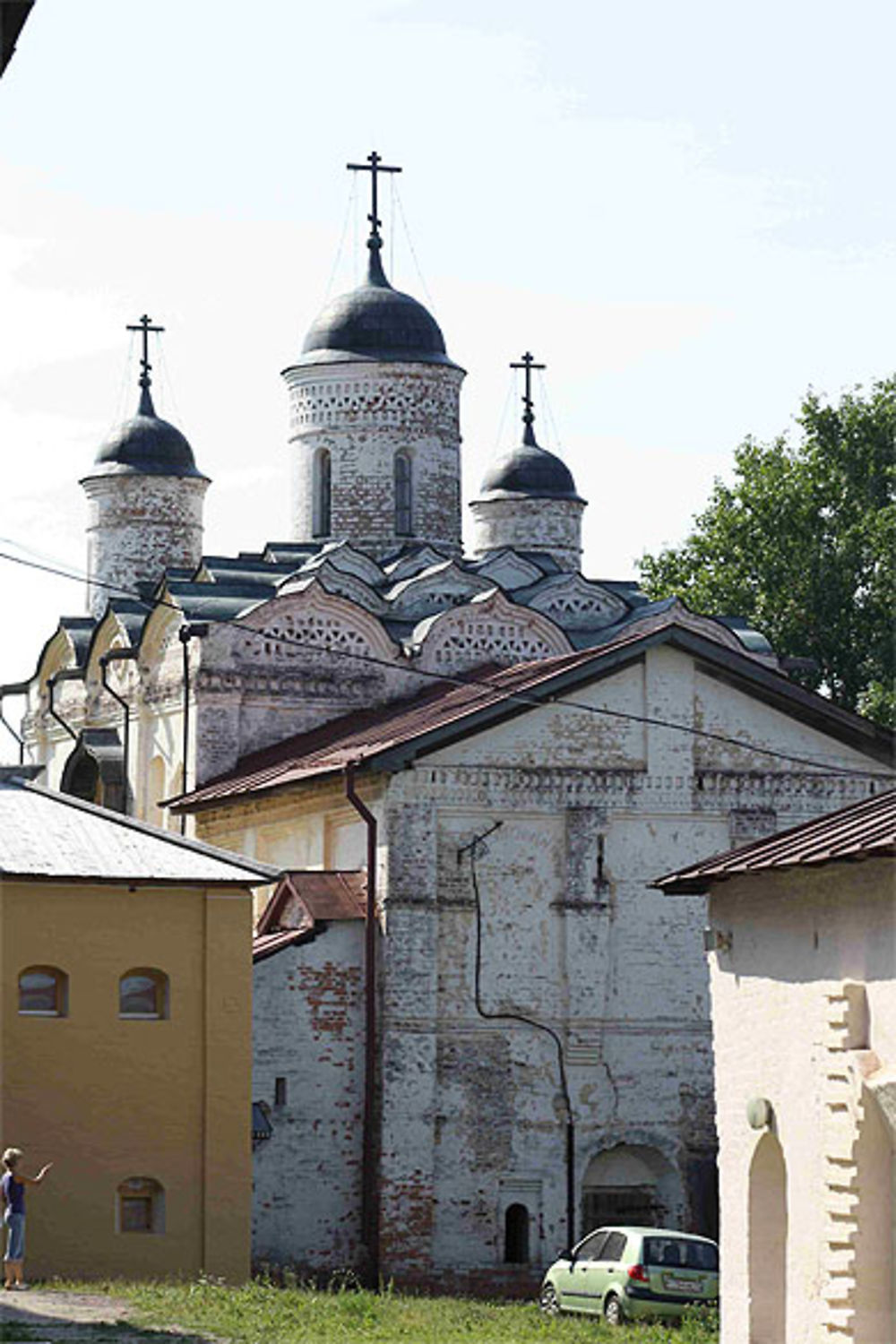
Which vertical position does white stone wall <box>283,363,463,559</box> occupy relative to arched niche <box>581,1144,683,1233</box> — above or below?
above

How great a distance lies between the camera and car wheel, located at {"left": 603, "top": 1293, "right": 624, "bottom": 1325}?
72.4 ft

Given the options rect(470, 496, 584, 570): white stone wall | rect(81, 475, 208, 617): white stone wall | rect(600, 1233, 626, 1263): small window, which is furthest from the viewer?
rect(470, 496, 584, 570): white stone wall

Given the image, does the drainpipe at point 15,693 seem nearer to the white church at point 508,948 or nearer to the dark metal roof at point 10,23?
the white church at point 508,948

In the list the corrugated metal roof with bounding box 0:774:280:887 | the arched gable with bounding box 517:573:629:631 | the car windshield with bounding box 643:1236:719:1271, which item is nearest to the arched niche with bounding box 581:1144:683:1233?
the car windshield with bounding box 643:1236:719:1271

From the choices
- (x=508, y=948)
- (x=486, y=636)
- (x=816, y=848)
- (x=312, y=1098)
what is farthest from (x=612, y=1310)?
(x=486, y=636)

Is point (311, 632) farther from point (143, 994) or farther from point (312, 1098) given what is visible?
point (143, 994)

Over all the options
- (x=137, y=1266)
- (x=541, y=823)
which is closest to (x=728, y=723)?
(x=541, y=823)

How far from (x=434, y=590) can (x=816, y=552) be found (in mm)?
13808

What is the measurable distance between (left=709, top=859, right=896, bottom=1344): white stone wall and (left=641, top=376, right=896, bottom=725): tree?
27953 millimetres

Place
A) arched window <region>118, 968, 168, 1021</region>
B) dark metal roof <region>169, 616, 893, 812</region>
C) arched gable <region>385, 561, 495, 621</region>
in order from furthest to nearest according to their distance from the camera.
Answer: arched gable <region>385, 561, 495, 621</region> → dark metal roof <region>169, 616, 893, 812</region> → arched window <region>118, 968, 168, 1021</region>

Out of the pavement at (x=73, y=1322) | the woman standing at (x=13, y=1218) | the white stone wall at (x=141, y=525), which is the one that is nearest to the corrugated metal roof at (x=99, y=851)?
the woman standing at (x=13, y=1218)

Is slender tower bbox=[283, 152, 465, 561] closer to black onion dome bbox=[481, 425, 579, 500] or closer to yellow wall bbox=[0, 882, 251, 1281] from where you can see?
black onion dome bbox=[481, 425, 579, 500]

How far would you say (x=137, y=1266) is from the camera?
2330 cm

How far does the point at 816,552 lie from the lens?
154 ft
